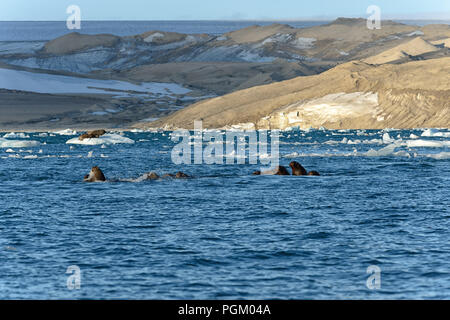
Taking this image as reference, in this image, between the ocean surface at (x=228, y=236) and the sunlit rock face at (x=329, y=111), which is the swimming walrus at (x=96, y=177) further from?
the sunlit rock face at (x=329, y=111)

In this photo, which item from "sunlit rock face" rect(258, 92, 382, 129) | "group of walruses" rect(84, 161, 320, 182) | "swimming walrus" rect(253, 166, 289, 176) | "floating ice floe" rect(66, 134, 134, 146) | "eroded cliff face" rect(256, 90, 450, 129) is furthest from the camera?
"sunlit rock face" rect(258, 92, 382, 129)

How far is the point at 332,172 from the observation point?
143ft

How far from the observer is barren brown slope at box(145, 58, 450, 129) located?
106938mm

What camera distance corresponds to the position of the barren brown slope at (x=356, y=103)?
107 meters

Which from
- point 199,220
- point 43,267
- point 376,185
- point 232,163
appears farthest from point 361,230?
point 232,163

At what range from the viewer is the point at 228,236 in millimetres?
22609

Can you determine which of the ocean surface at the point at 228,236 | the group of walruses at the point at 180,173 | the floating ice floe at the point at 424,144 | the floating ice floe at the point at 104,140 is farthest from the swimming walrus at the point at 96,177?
the floating ice floe at the point at 104,140

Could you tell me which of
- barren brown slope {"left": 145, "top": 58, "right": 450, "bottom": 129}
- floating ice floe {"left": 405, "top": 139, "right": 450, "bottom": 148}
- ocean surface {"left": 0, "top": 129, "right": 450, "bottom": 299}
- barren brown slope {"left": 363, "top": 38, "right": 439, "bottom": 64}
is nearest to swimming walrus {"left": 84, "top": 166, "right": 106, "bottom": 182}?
ocean surface {"left": 0, "top": 129, "right": 450, "bottom": 299}

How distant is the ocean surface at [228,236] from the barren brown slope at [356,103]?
65959mm

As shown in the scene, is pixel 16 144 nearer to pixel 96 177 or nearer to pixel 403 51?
pixel 96 177

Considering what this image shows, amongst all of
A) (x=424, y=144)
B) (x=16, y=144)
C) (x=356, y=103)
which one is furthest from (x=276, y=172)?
(x=356, y=103)

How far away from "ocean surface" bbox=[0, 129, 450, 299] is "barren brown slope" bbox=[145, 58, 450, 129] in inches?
2597

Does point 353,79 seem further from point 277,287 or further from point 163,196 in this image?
point 277,287

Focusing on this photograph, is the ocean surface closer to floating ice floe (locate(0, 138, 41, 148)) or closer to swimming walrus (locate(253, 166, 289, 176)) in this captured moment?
swimming walrus (locate(253, 166, 289, 176))
